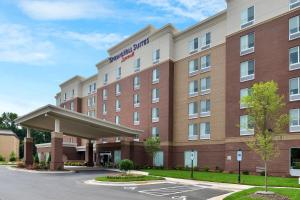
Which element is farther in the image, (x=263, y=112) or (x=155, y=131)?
(x=155, y=131)

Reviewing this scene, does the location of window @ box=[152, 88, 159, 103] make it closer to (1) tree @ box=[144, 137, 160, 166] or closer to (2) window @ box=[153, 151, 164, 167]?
(1) tree @ box=[144, 137, 160, 166]

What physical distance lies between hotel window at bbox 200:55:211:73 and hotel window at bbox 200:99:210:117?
3.66m

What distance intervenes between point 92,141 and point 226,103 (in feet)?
109

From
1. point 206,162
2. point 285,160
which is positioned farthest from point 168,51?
point 285,160

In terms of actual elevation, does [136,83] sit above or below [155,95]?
above

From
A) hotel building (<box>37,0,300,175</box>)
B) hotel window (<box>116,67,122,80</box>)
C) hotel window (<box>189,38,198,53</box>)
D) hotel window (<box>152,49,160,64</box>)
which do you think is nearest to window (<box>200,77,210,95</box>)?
hotel building (<box>37,0,300,175</box>)

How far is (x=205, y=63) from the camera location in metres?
48.5

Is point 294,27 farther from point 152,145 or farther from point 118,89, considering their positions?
point 118,89

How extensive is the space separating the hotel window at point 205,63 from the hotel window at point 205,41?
1.20m

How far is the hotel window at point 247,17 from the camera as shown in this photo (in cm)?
4139

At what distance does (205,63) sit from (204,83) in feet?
7.74

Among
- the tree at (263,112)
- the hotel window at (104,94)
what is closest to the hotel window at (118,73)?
the hotel window at (104,94)

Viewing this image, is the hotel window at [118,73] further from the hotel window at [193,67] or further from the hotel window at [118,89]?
the hotel window at [193,67]

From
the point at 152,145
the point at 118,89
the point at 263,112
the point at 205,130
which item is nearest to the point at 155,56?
the point at 118,89
